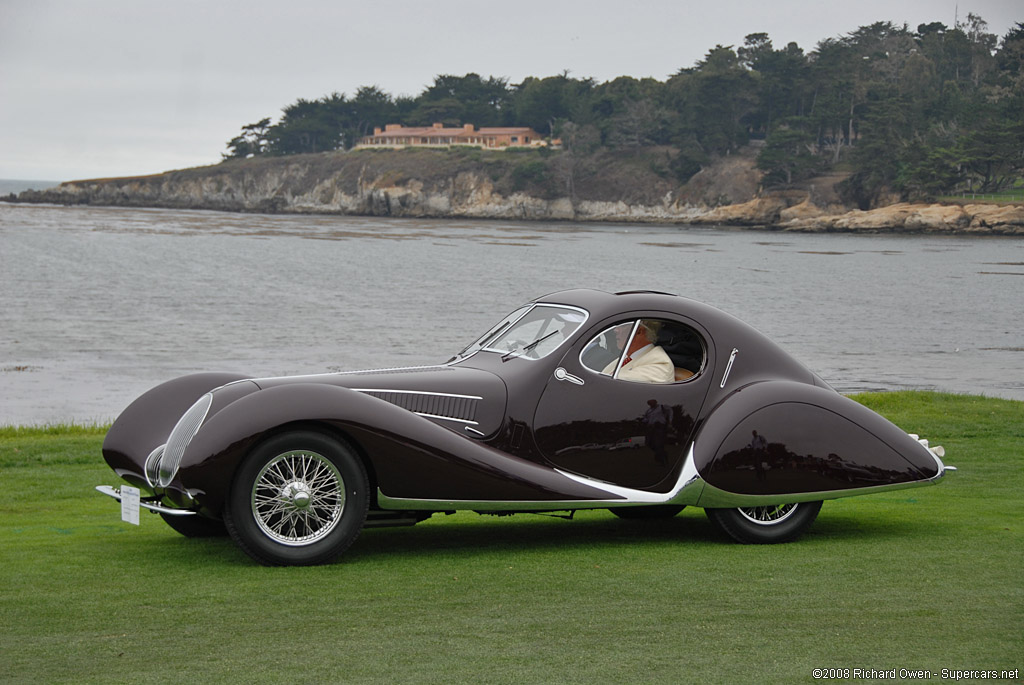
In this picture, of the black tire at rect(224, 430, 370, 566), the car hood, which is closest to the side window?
the car hood

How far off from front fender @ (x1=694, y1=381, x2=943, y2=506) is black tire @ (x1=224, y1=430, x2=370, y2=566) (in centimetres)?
248

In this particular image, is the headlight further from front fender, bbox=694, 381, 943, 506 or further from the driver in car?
front fender, bbox=694, 381, 943, 506

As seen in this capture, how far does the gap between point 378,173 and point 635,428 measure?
510 ft

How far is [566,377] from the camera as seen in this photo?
307 inches

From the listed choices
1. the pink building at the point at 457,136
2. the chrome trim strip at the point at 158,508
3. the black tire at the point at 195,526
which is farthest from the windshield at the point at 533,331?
the pink building at the point at 457,136


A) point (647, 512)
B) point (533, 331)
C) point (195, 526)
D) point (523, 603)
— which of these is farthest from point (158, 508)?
point (647, 512)

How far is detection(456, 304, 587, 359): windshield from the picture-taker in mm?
8047

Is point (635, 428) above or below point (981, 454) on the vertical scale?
above

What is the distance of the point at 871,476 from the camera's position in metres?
7.98

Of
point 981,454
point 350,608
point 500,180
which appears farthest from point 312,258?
point 500,180

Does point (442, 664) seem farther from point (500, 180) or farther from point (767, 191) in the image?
point (500, 180)

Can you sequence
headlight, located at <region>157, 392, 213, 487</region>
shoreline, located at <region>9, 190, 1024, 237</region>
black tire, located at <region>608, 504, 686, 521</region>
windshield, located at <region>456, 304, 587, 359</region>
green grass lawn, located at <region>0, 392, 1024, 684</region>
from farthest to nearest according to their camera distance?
shoreline, located at <region>9, 190, 1024, 237</region> < black tire, located at <region>608, 504, 686, 521</region> < windshield, located at <region>456, 304, 587, 359</region> < headlight, located at <region>157, 392, 213, 487</region> < green grass lawn, located at <region>0, 392, 1024, 684</region>

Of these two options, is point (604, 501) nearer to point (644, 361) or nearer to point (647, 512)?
point (644, 361)

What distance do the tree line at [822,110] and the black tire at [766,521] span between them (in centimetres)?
11366
